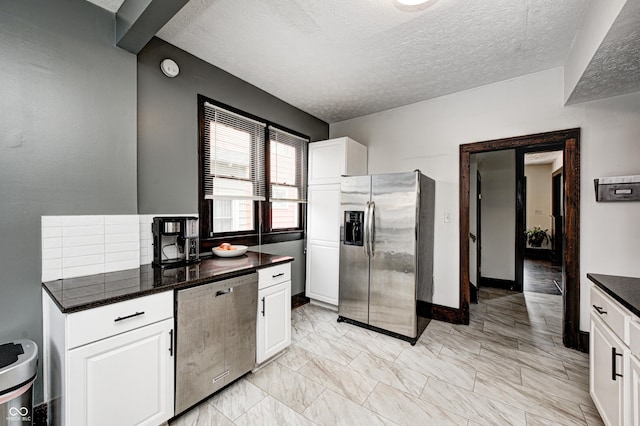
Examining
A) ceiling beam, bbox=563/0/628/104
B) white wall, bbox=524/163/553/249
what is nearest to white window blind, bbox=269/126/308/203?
ceiling beam, bbox=563/0/628/104

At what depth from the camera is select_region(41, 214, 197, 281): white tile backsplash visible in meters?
1.65

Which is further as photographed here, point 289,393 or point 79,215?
point 289,393

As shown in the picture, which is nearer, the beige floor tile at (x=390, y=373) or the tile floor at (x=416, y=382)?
the tile floor at (x=416, y=382)

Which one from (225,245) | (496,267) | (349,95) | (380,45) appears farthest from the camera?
(496,267)

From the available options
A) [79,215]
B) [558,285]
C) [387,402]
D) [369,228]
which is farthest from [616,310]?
[558,285]

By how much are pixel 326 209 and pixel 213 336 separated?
2121mm

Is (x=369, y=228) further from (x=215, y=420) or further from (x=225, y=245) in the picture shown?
(x=215, y=420)

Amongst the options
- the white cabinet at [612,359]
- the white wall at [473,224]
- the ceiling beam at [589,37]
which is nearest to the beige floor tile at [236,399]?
the white cabinet at [612,359]

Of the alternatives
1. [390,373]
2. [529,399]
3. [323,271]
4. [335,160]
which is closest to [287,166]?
[335,160]

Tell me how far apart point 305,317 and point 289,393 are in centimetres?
135

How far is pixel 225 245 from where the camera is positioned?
254 cm

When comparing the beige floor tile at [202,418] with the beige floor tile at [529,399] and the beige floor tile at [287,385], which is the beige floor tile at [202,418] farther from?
the beige floor tile at [529,399]

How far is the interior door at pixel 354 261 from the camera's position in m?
Answer: 2.95

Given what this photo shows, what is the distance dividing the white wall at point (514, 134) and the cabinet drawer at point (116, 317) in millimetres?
2907
